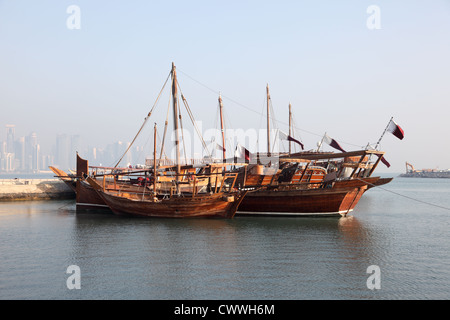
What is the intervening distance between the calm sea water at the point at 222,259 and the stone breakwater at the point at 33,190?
70.8 feet

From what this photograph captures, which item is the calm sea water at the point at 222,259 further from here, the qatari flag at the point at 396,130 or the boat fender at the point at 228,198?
the qatari flag at the point at 396,130

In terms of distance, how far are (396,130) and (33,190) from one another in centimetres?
4171

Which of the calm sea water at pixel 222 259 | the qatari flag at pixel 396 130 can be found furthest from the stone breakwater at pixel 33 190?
the qatari flag at pixel 396 130

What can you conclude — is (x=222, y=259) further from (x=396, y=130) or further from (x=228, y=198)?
(x=396, y=130)

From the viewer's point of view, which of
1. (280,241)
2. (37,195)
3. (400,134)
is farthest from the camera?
(37,195)

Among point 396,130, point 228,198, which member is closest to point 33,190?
point 228,198

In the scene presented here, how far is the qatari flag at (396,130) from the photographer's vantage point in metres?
26.1

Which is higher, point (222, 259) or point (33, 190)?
point (33, 190)

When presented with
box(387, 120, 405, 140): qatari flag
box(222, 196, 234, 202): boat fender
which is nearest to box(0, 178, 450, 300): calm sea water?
box(222, 196, 234, 202): boat fender

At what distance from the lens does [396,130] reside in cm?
2628

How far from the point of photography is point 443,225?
96.3 ft

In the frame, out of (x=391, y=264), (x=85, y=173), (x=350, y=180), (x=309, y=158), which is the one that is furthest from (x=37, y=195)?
(x=391, y=264)

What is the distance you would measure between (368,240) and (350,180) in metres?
7.09
